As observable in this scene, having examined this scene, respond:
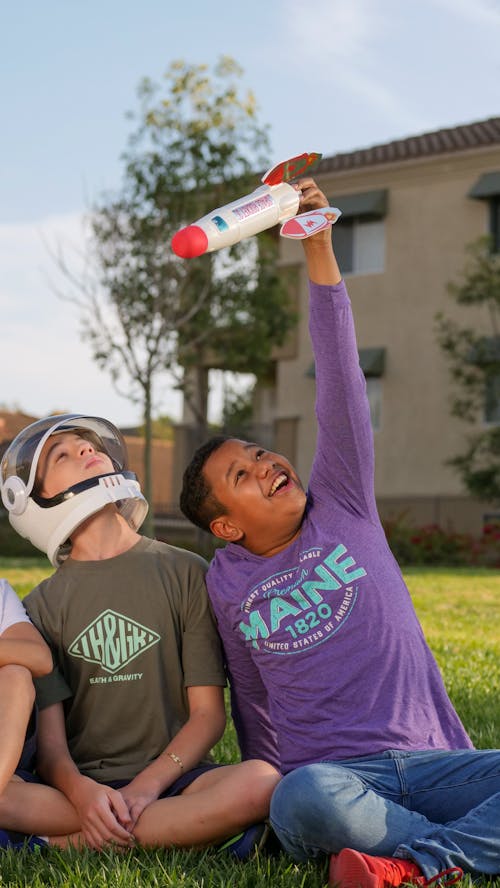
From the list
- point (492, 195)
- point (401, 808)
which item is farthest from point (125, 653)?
point (492, 195)

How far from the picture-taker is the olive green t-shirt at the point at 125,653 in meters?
3.77

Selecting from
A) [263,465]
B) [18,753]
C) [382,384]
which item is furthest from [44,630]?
[382,384]

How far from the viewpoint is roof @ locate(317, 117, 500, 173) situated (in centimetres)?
2378

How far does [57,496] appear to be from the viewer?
3920 mm

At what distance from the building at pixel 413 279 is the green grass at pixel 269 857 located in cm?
1335

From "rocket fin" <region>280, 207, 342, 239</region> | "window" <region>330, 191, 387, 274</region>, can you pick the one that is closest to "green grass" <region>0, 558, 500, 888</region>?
"rocket fin" <region>280, 207, 342, 239</region>

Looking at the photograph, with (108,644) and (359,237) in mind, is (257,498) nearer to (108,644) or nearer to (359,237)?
(108,644)

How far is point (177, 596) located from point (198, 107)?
58.8ft

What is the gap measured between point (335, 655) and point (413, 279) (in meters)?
22.0

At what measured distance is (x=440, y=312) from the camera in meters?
23.0

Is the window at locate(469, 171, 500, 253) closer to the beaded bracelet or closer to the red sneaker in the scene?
the beaded bracelet

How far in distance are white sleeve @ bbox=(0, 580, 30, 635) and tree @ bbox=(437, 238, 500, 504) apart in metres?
17.8

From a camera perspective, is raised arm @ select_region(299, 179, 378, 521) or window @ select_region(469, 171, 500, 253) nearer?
raised arm @ select_region(299, 179, 378, 521)

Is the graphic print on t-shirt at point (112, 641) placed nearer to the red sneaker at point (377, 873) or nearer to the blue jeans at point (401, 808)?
the blue jeans at point (401, 808)
